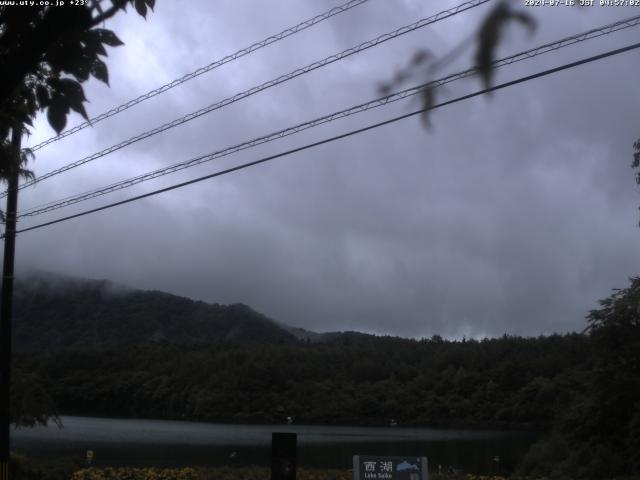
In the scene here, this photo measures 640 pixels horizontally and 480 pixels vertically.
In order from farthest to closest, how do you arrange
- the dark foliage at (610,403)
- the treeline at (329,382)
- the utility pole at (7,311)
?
the treeline at (329,382), the dark foliage at (610,403), the utility pole at (7,311)

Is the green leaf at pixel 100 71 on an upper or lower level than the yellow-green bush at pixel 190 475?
upper

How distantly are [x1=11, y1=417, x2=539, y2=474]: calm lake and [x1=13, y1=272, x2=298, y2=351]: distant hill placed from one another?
38.5 meters

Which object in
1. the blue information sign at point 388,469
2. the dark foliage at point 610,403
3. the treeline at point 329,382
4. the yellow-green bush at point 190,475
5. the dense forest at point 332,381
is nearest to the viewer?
the blue information sign at point 388,469

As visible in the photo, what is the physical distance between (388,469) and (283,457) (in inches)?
64.1

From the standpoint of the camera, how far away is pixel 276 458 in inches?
513

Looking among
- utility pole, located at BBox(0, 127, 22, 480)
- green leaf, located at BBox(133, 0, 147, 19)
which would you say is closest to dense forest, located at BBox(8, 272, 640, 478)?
utility pole, located at BBox(0, 127, 22, 480)

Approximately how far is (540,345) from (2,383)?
2464 inches

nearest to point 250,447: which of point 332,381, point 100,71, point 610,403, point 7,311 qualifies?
point 610,403

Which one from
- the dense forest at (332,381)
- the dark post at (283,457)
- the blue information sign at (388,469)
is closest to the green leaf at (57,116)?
the dark post at (283,457)

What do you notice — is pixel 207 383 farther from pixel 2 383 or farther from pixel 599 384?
pixel 2 383

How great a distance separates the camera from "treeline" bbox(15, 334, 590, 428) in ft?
214

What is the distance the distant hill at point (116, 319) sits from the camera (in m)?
107

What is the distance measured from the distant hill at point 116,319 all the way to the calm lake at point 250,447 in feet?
126

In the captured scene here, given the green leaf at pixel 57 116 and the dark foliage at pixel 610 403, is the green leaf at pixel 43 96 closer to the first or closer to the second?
the green leaf at pixel 57 116
